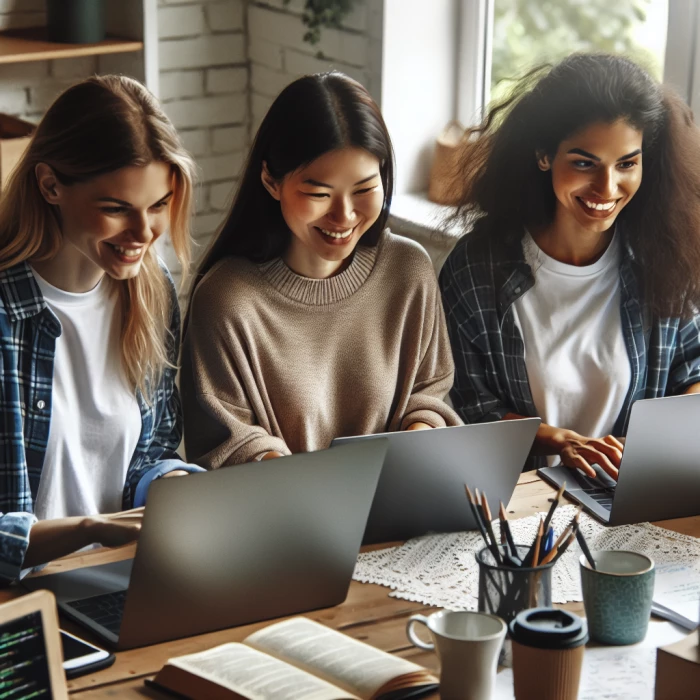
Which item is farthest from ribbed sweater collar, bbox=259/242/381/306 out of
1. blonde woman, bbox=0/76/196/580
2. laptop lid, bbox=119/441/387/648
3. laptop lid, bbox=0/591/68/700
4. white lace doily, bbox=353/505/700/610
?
laptop lid, bbox=0/591/68/700

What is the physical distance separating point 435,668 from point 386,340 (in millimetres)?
844

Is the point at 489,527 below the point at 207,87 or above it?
below

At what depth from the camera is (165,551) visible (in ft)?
4.34

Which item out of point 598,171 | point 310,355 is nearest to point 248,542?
point 310,355

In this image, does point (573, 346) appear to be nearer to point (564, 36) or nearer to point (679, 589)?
point (679, 589)

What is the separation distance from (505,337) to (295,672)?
3.50 feet

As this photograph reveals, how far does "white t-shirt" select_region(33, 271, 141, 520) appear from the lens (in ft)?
5.95

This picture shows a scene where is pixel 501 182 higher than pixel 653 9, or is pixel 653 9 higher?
pixel 653 9

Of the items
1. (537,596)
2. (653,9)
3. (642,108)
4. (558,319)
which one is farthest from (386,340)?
(653,9)

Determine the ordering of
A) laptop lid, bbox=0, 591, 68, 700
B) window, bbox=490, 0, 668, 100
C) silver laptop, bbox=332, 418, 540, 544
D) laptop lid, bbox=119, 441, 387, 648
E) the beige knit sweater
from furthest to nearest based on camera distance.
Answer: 1. window, bbox=490, 0, 668, 100
2. the beige knit sweater
3. silver laptop, bbox=332, 418, 540, 544
4. laptop lid, bbox=119, 441, 387, 648
5. laptop lid, bbox=0, 591, 68, 700

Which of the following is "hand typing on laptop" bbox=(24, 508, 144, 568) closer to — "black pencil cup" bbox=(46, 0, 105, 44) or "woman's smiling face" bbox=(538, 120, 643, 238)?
"woman's smiling face" bbox=(538, 120, 643, 238)

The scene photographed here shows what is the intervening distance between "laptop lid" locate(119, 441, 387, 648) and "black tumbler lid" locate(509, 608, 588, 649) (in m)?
0.29

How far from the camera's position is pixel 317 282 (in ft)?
6.65

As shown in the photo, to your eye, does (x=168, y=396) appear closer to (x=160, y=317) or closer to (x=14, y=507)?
(x=160, y=317)
